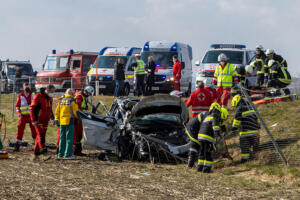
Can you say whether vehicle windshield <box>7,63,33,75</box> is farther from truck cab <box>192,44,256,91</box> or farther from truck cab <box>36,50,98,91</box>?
truck cab <box>192,44,256,91</box>

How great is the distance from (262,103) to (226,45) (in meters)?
6.35

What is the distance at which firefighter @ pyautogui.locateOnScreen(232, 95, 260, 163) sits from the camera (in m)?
11.2

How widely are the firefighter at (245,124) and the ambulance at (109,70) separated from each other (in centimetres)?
1225

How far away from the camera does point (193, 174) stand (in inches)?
401

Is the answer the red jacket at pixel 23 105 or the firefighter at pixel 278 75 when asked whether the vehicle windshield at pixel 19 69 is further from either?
the firefighter at pixel 278 75

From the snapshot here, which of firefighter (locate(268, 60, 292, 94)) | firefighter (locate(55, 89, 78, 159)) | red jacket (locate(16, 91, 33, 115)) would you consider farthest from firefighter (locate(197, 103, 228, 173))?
firefighter (locate(268, 60, 292, 94))

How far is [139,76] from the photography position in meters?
21.1

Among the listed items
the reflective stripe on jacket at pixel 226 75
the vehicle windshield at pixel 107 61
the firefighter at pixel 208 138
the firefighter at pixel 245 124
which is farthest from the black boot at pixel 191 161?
the vehicle windshield at pixel 107 61

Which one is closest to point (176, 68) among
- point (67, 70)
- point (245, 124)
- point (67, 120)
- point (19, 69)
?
point (67, 70)

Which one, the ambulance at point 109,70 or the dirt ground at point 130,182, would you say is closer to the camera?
the dirt ground at point 130,182

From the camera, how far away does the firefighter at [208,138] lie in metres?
10.4

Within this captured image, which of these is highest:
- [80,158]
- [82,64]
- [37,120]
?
[82,64]

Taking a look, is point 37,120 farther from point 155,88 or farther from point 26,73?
point 26,73

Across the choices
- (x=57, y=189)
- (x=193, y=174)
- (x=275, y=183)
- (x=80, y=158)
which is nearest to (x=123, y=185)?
(x=57, y=189)
